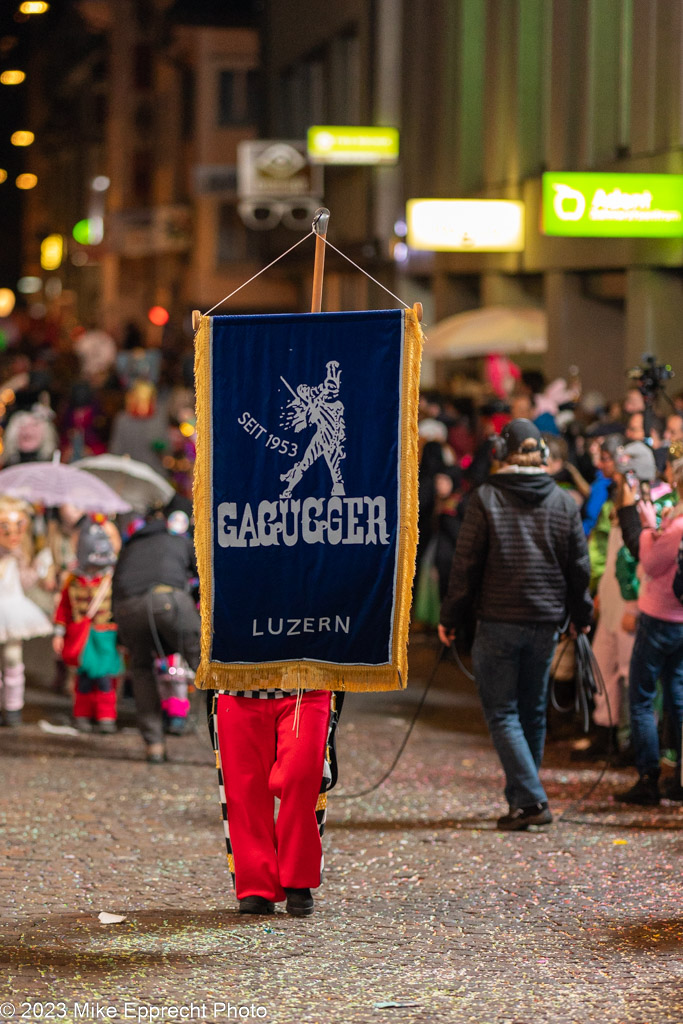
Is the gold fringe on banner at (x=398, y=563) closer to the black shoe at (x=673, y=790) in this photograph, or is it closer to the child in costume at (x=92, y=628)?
the black shoe at (x=673, y=790)

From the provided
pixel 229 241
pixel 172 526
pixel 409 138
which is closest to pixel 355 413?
pixel 172 526

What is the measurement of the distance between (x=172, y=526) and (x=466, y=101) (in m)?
16.0

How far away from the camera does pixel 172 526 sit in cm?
1112

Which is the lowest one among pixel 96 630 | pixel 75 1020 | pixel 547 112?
pixel 75 1020

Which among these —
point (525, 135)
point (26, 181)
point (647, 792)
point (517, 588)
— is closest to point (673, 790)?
point (647, 792)

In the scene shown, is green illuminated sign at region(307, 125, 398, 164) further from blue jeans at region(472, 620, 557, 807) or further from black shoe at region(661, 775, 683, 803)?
blue jeans at region(472, 620, 557, 807)

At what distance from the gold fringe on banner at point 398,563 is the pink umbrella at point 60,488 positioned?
16.4 ft

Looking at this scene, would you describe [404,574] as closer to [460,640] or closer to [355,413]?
[355,413]

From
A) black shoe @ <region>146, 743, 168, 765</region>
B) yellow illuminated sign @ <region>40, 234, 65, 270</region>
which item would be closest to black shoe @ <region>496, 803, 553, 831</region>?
black shoe @ <region>146, 743, 168, 765</region>

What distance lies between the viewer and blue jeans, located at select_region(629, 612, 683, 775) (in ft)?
30.8

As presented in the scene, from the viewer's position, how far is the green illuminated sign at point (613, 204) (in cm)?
1666

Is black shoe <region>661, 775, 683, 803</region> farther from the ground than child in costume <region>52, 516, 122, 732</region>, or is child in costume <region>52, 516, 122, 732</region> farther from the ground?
child in costume <region>52, 516, 122, 732</region>

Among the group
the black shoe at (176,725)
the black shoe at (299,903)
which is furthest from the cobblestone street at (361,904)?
the black shoe at (176,725)

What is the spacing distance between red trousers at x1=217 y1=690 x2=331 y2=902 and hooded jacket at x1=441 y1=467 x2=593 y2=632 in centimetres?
180
